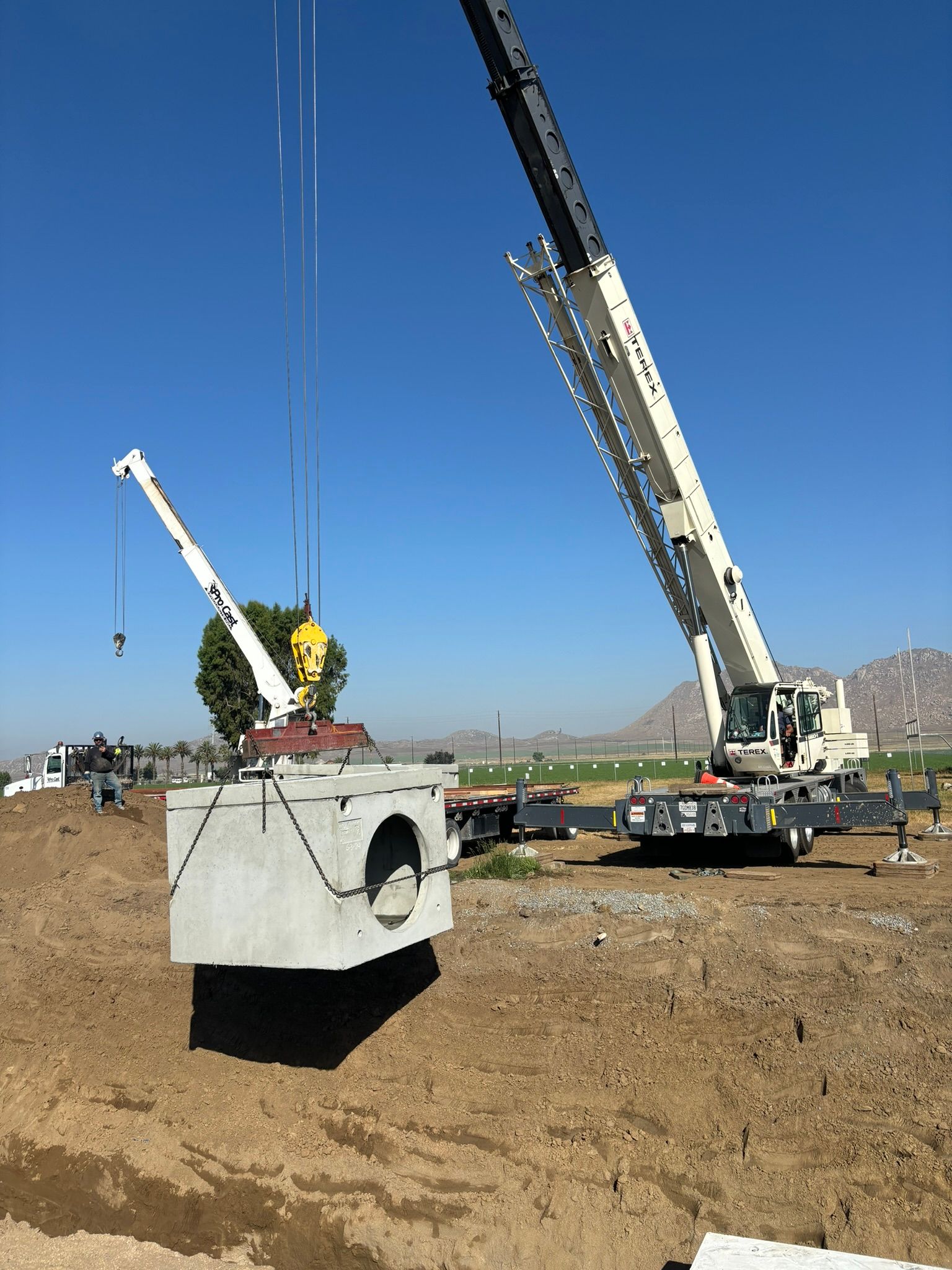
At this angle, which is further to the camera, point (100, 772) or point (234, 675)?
point (234, 675)

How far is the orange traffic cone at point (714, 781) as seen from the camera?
11844 mm

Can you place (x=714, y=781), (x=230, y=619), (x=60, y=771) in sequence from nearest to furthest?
(x=714, y=781), (x=230, y=619), (x=60, y=771)

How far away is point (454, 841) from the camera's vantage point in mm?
13062

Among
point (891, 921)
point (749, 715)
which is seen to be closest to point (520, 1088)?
point (891, 921)

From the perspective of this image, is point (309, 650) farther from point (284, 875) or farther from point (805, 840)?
point (284, 875)

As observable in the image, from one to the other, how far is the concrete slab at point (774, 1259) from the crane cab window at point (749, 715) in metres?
8.86

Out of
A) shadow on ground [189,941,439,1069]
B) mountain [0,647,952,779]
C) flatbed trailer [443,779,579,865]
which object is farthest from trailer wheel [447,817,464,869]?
mountain [0,647,952,779]

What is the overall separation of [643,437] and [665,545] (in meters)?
1.80

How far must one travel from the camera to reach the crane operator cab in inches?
501

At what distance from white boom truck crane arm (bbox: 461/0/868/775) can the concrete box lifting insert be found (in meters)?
7.51

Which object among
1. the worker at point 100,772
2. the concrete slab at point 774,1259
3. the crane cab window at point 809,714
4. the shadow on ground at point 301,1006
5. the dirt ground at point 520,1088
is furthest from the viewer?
the worker at point 100,772

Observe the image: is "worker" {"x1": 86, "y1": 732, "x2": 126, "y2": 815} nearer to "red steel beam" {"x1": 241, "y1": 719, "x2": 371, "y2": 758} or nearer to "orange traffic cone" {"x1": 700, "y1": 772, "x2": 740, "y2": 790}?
"red steel beam" {"x1": 241, "y1": 719, "x2": 371, "y2": 758}

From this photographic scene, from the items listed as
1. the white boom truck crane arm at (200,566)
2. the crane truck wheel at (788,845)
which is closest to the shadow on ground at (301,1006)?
the crane truck wheel at (788,845)

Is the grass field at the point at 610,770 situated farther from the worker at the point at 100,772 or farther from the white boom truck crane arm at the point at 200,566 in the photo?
the worker at the point at 100,772
